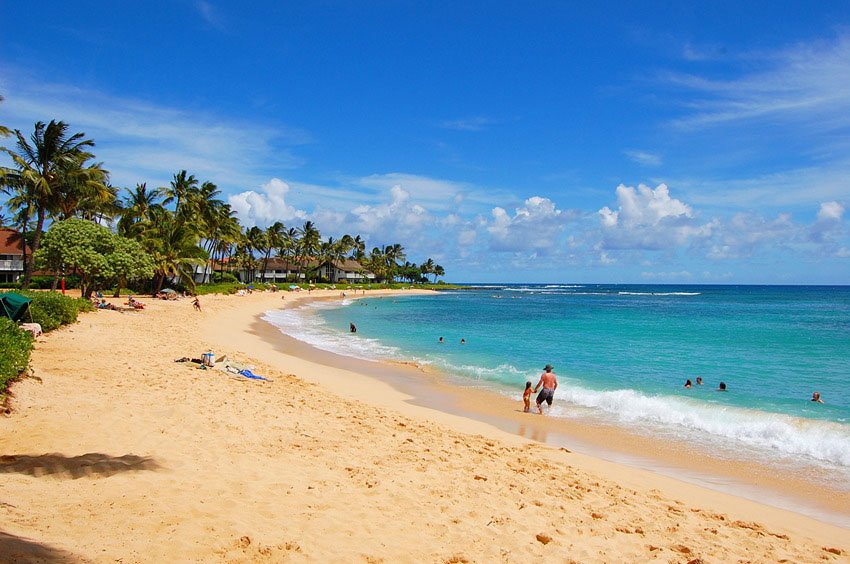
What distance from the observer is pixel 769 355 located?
25547mm

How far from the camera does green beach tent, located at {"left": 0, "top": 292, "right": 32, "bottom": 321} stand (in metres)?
13.6

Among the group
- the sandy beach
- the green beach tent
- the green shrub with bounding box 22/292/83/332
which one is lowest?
the sandy beach

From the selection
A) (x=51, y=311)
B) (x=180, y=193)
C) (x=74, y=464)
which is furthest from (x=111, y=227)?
(x=74, y=464)

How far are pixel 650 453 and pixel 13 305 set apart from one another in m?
16.2

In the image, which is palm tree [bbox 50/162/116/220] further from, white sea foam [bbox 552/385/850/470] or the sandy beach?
white sea foam [bbox 552/385/850/470]

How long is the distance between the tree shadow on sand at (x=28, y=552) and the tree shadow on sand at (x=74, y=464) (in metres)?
1.97

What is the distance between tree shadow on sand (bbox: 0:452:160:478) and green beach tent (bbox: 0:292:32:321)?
9.60 metres

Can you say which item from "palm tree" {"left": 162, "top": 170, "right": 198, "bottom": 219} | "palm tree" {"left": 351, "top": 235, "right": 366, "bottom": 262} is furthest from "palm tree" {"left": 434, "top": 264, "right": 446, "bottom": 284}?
"palm tree" {"left": 162, "top": 170, "right": 198, "bottom": 219}

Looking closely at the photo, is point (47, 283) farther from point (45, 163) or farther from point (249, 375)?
point (249, 375)

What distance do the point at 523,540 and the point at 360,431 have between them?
463 cm

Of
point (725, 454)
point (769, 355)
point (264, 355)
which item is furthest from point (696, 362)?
point (264, 355)

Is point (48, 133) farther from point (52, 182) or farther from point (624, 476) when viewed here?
point (624, 476)

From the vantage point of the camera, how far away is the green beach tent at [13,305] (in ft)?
44.7

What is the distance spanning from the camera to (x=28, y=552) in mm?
3871
